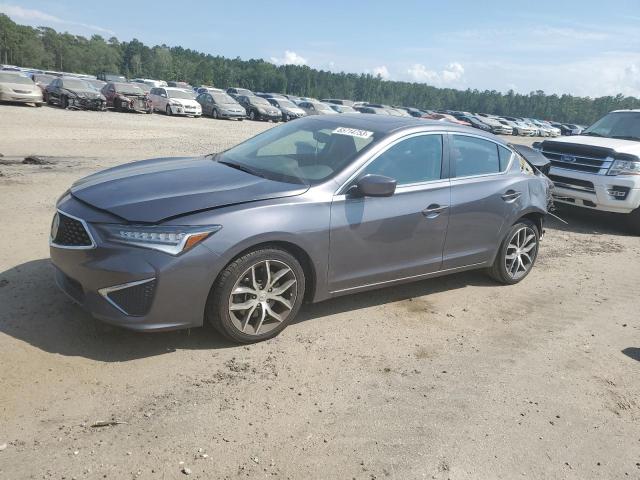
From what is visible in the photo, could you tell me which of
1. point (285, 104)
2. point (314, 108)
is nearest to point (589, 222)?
point (285, 104)

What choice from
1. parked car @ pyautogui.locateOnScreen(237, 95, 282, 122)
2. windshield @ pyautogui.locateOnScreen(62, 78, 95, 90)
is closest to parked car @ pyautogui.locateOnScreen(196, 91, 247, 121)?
parked car @ pyautogui.locateOnScreen(237, 95, 282, 122)

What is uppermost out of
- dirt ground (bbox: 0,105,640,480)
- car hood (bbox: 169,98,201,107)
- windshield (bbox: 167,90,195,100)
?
windshield (bbox: 167,90,195,100)

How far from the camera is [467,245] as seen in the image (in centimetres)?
521

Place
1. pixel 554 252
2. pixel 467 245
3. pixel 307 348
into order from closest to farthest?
1. pixel 307 348
2. pixel 467 245
3. pixel 554 252

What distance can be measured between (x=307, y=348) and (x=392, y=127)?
209 cm

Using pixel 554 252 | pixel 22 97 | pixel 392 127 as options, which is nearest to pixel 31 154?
→ pixel 392 127

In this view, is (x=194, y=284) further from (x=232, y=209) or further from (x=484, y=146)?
(x=484, y=146)

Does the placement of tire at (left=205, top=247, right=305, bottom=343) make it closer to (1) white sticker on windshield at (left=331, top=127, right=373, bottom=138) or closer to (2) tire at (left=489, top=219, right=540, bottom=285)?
(1) white sticker on windshield at (left=331, top=127, right=373, bottom=138)

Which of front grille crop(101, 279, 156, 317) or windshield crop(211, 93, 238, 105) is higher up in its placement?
front grille crop(101, 279, 156, 317)

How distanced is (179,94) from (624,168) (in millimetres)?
25979

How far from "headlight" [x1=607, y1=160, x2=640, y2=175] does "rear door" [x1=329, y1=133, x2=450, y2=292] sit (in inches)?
201

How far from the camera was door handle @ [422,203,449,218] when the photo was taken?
4.72 m

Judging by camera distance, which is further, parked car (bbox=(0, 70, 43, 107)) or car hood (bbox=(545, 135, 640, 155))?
parked car (bbox=(0, 70, 43, 107))

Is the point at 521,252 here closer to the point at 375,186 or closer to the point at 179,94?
the point at 375,186
